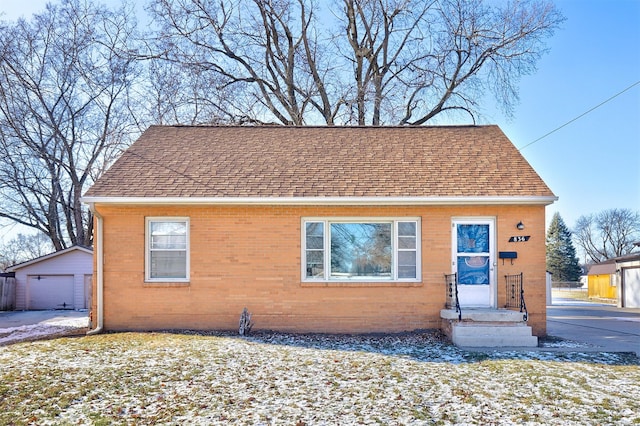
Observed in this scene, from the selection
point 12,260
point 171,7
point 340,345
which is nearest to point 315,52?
point 171,7

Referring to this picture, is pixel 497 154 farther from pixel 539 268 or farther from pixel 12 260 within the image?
pixel 12 260

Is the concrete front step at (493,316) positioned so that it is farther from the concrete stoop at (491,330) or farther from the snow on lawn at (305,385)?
the snow on lawn at (305,385)

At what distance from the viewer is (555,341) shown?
33.3ft

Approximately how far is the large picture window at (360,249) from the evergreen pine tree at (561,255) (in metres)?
49.5

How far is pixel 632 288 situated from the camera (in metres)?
25.5

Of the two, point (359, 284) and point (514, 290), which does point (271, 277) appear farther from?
point (514, 290)

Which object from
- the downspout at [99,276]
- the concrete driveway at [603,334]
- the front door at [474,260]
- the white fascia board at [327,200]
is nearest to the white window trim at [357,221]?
the white fascia board at [327,200]

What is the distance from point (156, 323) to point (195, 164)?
12.1 ft

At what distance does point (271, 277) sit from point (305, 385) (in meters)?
4.51

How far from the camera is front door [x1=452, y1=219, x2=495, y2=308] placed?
10891 millimetres

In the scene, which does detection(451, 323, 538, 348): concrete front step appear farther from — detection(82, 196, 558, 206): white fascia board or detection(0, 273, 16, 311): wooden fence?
detection(0, 273, 16, 311): wooden fence

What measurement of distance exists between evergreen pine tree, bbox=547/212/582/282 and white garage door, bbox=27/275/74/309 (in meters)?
48.4

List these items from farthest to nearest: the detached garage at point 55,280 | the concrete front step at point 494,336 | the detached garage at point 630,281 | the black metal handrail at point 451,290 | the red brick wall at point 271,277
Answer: the detached garage at point 630,281, the detached garage at point 55,280, the red brick wall at point 271,277, the black metal handrail at point 451,290, the concrete front step at point 494,336

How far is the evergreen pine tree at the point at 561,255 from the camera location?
180 feet
